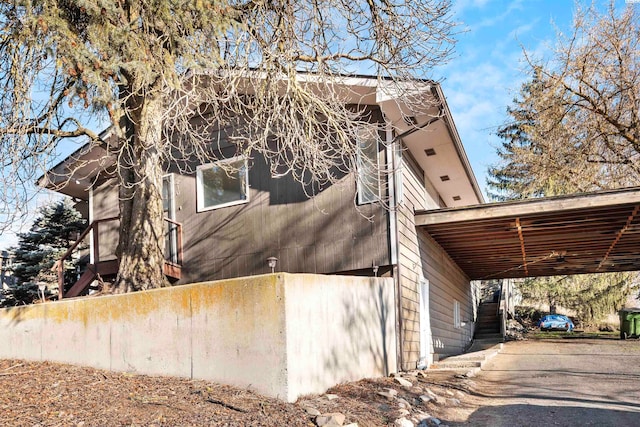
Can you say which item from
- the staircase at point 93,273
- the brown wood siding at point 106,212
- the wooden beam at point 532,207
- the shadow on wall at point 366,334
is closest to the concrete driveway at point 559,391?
the shadow on wall at point 366,334

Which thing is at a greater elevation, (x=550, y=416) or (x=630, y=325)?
(x=550, y=416)

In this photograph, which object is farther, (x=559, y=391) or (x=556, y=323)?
(x=556, y=323)

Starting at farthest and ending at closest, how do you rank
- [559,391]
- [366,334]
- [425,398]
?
[366,334] < [559,391] < [425,398]

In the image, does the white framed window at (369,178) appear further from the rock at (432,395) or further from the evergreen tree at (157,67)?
the rock at (432,395)

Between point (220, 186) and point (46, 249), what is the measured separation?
7.70 metres

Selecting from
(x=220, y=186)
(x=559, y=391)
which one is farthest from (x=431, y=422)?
(x=220, y=186)

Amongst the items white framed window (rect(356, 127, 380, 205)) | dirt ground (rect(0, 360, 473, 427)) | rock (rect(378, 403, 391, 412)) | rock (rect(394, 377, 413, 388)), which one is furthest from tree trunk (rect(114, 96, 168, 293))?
rock (rect(378, 403, 391, 412))

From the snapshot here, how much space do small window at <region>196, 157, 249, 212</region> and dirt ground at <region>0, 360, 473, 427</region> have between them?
15.8 ft

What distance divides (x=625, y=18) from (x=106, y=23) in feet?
43.5

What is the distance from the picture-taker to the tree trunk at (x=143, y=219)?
8852 millimetres

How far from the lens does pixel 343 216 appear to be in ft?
33.7

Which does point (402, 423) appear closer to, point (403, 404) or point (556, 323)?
point (403, 404)

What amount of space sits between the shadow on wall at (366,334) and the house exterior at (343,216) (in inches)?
23.6

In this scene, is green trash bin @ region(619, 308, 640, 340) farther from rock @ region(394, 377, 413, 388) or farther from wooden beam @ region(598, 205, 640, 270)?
rock @ region(394, 377, 413, 388)
